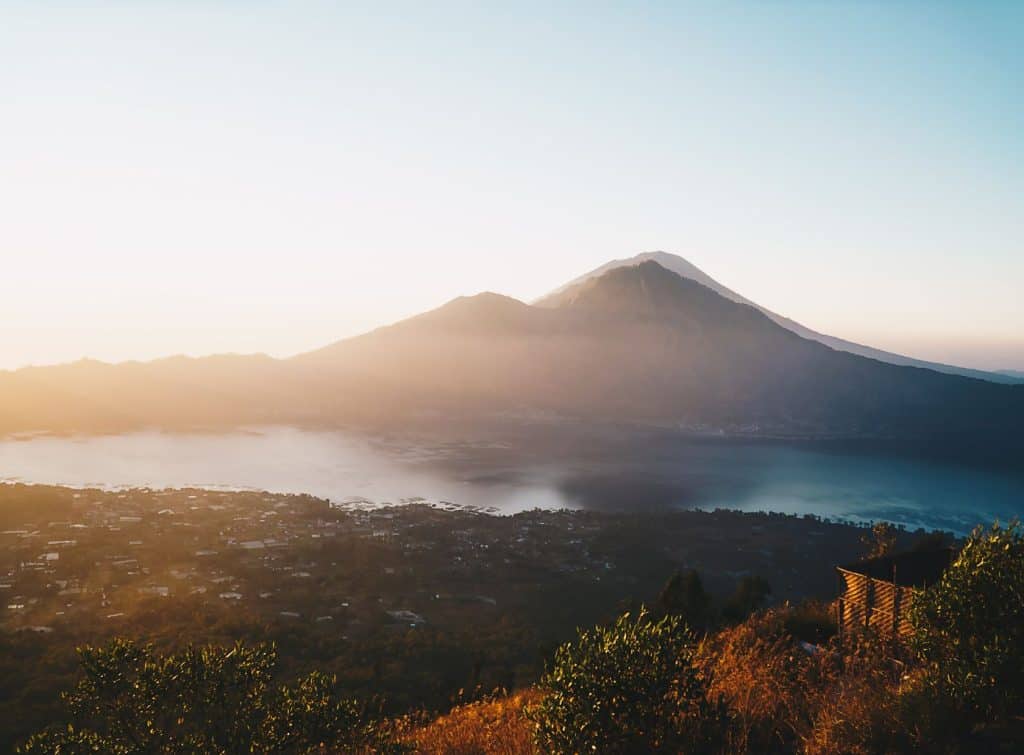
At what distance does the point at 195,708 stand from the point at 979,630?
861cm

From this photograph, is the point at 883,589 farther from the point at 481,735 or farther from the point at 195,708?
the point at 195,708

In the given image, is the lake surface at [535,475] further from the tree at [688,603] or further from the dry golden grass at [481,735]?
the dry golden grass at [481,735]

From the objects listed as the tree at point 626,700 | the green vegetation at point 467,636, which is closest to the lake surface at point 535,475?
the green vegetation at point 467,636

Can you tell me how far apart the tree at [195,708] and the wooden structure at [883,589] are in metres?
8.66

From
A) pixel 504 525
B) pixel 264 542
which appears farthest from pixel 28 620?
pixel 504 525

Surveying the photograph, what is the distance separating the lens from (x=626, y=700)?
576cm

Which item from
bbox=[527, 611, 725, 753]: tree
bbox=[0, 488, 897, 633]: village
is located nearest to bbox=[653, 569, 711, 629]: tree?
bbox=[0, 488, 897, 633]: village

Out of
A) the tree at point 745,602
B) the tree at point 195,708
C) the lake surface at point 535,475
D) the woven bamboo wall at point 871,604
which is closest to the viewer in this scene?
the tree at point 195,708

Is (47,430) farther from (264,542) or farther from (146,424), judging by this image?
(264,542)

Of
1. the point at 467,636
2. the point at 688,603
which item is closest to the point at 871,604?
the point at 688,603

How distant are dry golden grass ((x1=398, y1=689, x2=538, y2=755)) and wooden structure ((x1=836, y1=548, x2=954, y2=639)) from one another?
610 cm

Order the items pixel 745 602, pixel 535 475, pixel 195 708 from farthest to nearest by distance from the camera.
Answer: pixel 535 475 → pixel 745 602 → pixel 195 708

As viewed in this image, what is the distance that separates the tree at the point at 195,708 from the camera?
6.42m

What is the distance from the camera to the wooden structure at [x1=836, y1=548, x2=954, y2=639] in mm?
11039
